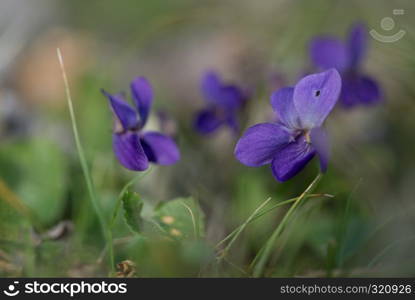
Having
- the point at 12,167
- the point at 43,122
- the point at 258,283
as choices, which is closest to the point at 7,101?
the point at 43,122

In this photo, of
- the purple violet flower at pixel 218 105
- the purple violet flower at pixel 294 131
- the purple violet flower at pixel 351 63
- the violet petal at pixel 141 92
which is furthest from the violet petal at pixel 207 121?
the purple violet flower at pixel 294 131

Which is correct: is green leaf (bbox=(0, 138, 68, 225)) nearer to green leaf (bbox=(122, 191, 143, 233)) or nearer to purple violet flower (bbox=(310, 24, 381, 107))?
green leaf (bbox=(122, 191, 143, 233))

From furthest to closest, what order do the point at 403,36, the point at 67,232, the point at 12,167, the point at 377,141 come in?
the point at 377,141 < the point at 403,36 < the point at 12,167 < the point at 67,232

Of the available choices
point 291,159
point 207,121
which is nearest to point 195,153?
point 207,121

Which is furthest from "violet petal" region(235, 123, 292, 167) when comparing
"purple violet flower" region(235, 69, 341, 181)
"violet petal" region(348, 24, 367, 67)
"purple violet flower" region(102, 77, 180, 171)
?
"violet petal" region(348, 24, 367, 67)

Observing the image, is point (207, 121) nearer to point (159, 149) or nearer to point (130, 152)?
point (159, 149)

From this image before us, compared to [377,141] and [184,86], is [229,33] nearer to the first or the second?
[184,86]
